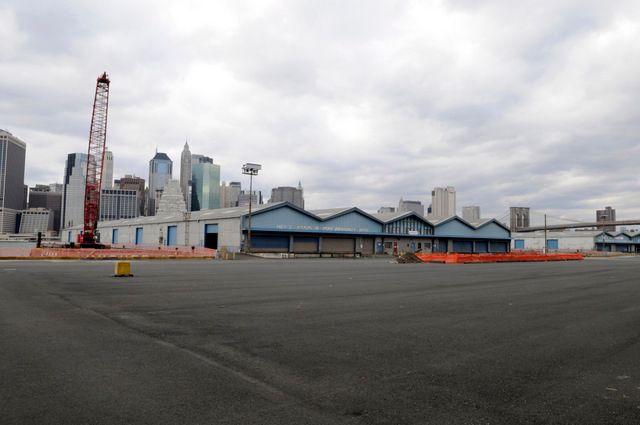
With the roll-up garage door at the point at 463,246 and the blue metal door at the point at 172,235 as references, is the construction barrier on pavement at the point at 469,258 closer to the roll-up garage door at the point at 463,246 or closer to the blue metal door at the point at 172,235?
the roll-up garage door at the point at 463,246

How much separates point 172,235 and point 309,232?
26.3 m

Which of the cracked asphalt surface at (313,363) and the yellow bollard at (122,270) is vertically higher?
the yellow bollard at (122,270)

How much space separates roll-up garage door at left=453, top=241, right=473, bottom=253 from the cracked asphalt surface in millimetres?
90671

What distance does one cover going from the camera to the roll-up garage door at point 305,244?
74562mm

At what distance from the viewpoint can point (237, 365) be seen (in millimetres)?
6535

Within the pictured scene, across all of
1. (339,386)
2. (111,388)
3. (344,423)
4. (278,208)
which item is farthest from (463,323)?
(278,208)

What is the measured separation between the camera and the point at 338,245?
80.1 m

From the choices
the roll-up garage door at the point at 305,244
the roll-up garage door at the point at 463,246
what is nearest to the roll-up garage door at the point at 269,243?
the roll-up garage door at the point at 305,244

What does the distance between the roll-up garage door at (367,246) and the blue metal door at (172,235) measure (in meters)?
33.8

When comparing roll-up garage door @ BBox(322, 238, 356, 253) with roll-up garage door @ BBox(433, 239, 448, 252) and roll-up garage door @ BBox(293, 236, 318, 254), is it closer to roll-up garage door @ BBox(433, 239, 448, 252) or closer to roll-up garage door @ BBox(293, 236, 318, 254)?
roll-up garage door @ BBox(293, 236, 318, 254)

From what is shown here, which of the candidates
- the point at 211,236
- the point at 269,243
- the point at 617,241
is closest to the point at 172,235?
the point at 211,236

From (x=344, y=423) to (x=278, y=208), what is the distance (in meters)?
67.9

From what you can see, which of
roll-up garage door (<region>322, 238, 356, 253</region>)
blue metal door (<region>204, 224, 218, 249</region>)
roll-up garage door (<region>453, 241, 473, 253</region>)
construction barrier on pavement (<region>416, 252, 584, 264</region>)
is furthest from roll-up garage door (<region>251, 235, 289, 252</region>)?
roll-up garage door (<region>453, 241, 473, 253</region>)

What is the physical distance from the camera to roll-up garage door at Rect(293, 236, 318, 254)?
74.6 meters
